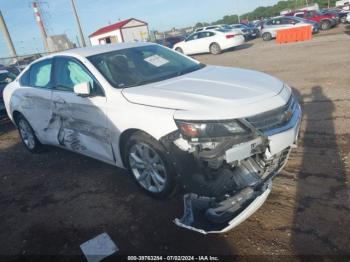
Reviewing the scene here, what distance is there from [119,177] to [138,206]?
905 mm

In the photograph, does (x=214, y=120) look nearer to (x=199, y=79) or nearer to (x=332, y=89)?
(x=199, y=79)

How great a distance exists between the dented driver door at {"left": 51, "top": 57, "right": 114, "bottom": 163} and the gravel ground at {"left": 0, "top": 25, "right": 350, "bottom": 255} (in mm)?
547

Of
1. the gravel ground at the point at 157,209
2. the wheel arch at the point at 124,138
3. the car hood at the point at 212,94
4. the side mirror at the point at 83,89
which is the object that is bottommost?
the gravel ground at the point at 157,209

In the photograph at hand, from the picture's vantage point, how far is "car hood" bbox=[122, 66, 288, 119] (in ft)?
9.83

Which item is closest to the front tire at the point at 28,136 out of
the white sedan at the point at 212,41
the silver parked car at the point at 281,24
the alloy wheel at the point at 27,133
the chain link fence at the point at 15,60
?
the alloy wheel at the point at 27,133

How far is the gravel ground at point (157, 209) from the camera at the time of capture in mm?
2938

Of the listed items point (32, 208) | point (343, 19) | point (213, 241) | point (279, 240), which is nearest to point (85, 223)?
point (32, 208)

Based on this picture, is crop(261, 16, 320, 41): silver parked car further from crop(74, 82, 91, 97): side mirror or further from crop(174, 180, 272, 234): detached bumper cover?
crop(174, 180, 272, 234): detached bumper cover

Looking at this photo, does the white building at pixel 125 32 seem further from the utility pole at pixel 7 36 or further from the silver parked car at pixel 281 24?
the silver parked car at pixel 281 24

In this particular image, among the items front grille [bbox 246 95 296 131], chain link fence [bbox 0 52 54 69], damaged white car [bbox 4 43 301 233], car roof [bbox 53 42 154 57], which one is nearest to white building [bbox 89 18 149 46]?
chain link fence [bbox 0 52 54 69]

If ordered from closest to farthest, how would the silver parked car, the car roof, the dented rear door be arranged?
the car roof
the dented rear door
the silver parked car

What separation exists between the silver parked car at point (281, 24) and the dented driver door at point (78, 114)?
760 inches

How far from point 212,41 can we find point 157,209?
1761 cm

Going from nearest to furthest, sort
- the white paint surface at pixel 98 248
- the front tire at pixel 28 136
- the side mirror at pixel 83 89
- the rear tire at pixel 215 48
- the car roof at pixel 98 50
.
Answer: the white paint surface at pixel 98 248 → the side mirror at pixel 83 89 → the car roof at pixel 98 50 → the front tire at pixel 28 136 → the rear tire at pixel 215 48
